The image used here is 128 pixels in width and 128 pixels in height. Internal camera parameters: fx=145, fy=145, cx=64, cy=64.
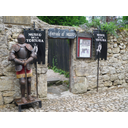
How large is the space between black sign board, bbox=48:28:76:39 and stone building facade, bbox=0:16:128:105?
151 mm

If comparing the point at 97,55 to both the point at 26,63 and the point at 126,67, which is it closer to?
the point at 126,67

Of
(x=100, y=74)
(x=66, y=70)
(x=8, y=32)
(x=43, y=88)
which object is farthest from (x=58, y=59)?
(x=8, y=32)

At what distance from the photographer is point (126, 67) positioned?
6.20m

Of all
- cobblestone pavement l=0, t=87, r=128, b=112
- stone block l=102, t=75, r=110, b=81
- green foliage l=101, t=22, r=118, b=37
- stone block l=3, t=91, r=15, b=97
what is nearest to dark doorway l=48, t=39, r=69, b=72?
stone block l=102, t=75, r=110, b=81

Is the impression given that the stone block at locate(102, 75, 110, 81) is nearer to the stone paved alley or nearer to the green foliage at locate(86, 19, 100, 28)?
the stone paved alley

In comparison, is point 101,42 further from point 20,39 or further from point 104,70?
point 20,39

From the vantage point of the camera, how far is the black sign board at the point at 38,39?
4.34 metres

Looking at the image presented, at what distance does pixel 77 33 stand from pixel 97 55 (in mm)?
1144

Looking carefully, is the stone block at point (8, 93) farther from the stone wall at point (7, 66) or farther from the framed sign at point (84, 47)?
the framed sign at point (84, 47)

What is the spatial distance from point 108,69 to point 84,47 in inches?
57.1

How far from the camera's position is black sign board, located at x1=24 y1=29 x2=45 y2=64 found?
4340 mm

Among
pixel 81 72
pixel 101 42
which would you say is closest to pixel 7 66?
pixel 81 72

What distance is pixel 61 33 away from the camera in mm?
4801

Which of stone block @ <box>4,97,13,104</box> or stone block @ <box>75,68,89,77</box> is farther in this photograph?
stone block @ <box>75,68,89,77</box>
